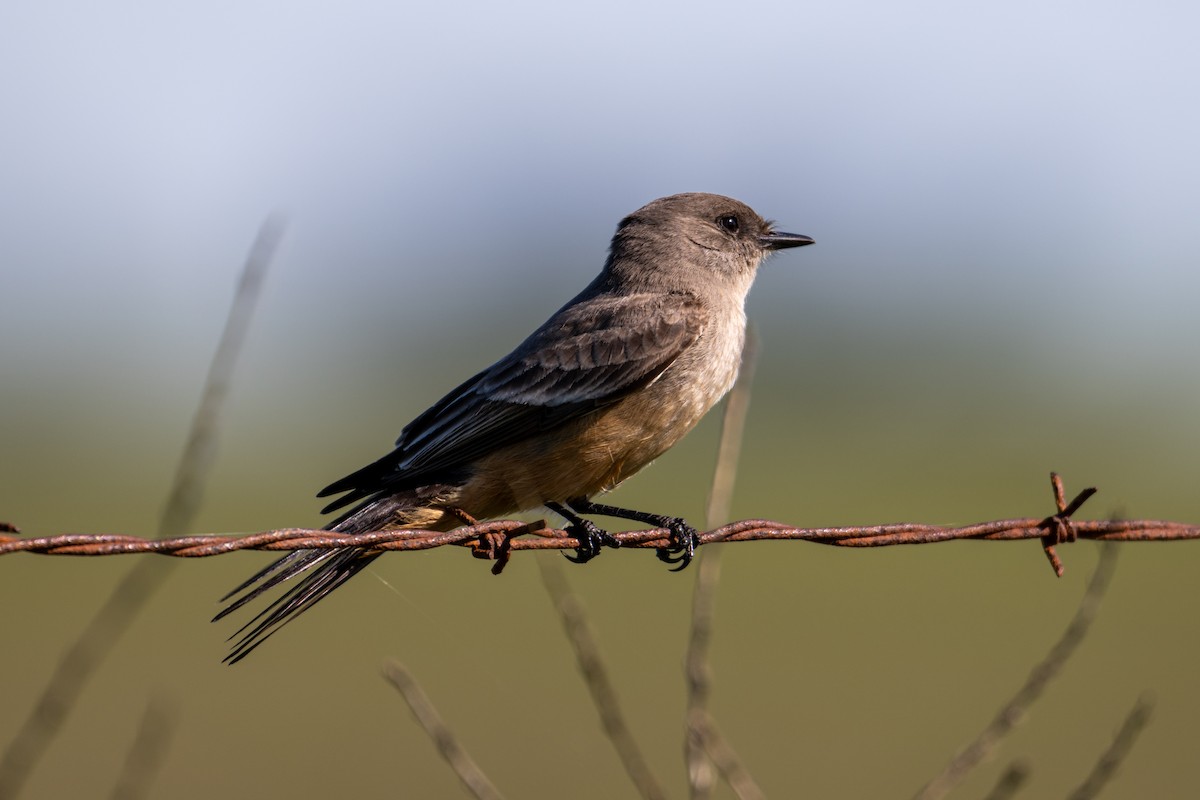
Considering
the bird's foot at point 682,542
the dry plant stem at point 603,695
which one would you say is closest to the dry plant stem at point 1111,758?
the dry plant stem at point 603,695

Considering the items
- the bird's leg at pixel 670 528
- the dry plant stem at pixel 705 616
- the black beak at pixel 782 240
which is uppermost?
the black beak at pixel 782 240

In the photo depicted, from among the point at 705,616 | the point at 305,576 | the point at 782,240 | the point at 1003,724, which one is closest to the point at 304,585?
the point at 305,576

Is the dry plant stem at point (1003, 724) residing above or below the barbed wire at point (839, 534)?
below

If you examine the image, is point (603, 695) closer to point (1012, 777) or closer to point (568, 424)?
point (1012, 777)

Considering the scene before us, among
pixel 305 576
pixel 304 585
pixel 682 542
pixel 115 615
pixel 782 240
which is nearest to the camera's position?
pixel 115 615

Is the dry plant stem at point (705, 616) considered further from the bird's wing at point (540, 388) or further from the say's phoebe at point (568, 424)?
the bird's wing at point (540, 388)

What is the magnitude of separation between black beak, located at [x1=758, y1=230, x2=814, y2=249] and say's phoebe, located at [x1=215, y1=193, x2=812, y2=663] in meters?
1.12

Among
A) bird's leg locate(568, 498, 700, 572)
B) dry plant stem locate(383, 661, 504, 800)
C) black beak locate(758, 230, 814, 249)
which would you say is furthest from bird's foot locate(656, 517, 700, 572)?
black beak locate(758, 230, 814, 249)

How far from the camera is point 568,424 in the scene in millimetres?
5973

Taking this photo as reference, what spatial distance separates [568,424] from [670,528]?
715 mm

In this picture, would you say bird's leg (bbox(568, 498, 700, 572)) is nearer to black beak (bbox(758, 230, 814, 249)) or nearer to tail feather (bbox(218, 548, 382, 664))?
tail feather (bbox(218, 548, 382, 664))

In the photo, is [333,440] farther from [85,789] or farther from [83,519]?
[85,789]

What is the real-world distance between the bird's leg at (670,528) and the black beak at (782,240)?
83.9 inches

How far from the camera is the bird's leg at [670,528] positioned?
5.46 metres
